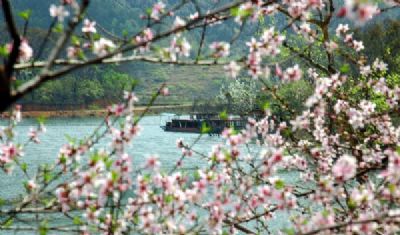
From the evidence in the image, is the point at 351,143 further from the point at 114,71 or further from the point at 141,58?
the point at 114,71

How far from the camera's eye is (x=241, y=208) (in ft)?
15.1

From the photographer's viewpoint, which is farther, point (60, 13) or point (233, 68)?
point (233, 68)

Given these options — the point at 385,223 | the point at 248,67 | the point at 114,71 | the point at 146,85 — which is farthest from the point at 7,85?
the point at 146,85

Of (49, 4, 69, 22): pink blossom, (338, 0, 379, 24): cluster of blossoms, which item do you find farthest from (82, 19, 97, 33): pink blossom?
(338, 0, 379, 24): cluster of blossoms

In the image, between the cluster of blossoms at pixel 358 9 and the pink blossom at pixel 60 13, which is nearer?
the cluster of blossoms at pixel 358 9

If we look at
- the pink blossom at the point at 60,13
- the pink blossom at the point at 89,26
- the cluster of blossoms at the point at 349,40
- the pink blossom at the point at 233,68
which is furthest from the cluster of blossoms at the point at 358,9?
the cluster of blossoms at the point at 349,40

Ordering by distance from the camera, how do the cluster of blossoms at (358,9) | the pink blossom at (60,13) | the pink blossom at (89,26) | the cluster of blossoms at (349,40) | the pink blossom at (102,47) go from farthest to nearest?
the cluster of blossoms at (349,40)
the pink blossom at (89,26)
the pink blossom at (102,47)
the pink blossom at (60,13)
the cluster of blossoms at (358,9)

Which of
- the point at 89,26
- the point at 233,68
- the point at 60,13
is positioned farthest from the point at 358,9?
the point at 89,26

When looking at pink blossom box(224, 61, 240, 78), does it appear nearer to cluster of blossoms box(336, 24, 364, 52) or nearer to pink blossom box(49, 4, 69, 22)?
pink blossom box(49, 4, 69, 22)

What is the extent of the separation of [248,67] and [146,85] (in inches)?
7784

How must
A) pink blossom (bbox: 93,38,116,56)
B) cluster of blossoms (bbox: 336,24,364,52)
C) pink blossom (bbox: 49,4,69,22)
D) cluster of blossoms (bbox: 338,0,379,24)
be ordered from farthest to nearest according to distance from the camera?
cluster of blossoms (bbox: 336,24,364,52)
pink blossom (bbox: 93,38,116,56)
pink blossom (bbox: 49,4,69,22)
cluster of blossoms (bbox: 338,0,379,24)

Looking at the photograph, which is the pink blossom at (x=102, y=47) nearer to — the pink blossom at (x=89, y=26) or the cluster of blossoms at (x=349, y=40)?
the pink blossom at (x=89, y=26)

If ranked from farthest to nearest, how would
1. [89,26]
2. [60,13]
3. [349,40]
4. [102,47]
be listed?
[349,40]
[89,26]
[102,47]
[60,13]

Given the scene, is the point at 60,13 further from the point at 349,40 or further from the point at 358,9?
the point at 349,40
